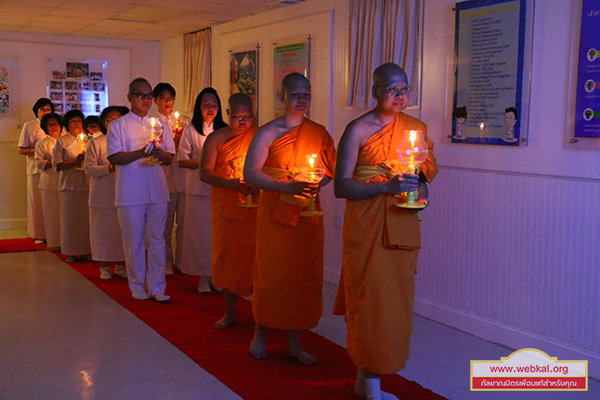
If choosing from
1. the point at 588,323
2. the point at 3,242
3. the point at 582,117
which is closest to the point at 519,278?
the point at 588,323

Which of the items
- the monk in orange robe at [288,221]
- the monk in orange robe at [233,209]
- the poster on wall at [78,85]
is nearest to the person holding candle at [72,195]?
the monk in orange robe at [233,209]

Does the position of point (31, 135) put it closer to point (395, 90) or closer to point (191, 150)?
point (191, 150)

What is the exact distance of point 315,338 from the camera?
16.0 ft

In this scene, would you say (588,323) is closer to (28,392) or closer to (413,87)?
(413,87)

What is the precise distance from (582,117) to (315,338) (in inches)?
97.2

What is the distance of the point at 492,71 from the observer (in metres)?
4.83

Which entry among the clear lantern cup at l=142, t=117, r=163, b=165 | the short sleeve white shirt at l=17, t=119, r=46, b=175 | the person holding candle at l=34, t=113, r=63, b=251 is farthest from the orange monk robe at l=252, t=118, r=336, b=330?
the short sleeve white shirt at l=17, t=119, r=46, b=175

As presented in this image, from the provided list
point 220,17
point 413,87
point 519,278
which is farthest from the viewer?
point 220,17

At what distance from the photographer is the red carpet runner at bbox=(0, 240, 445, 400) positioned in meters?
3.88

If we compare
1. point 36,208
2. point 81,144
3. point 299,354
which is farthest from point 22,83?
point 299,354

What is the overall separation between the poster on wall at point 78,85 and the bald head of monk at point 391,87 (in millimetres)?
8070

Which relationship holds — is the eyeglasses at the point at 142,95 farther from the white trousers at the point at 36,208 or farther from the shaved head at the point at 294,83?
the white trousers at the point at 36,208

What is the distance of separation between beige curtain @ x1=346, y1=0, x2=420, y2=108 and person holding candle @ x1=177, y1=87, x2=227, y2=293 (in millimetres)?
1405

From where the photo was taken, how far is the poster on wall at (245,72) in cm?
822
